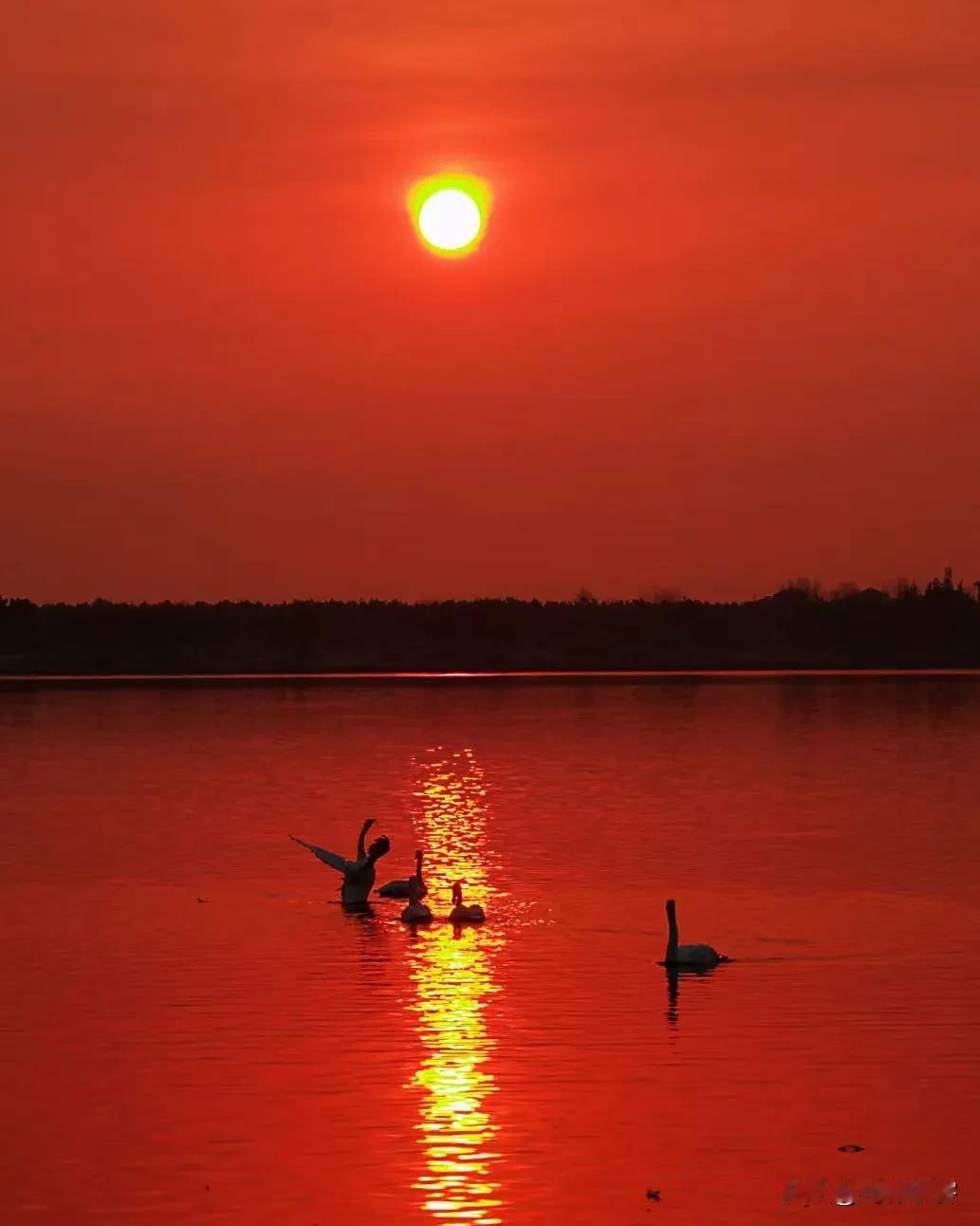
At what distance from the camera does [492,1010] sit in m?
22.2

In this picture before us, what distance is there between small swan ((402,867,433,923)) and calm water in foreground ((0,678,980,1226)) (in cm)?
39

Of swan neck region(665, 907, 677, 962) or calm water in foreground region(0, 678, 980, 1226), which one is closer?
calm water in foreground region(0, 678, 980, 1226)

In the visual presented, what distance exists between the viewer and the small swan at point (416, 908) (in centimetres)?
2888

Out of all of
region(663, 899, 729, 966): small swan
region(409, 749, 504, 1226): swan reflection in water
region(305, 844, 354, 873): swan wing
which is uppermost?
region(305, 844, 354, 873): swan wing

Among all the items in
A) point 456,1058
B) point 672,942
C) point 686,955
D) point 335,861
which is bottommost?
point 456,1058

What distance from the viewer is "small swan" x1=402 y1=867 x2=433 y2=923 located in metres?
28.9

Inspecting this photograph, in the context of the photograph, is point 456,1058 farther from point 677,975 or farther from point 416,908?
point 416,908

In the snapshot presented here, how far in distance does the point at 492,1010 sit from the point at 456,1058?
244 centimetres

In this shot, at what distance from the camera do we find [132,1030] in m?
21.4

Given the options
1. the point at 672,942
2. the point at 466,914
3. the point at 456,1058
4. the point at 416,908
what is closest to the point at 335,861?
the point at 416,908

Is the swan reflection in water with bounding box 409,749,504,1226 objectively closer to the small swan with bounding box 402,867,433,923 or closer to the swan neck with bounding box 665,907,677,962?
the small swan with bounding box 402,867,433,923

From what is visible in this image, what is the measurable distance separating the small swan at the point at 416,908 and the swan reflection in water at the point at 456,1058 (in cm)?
30

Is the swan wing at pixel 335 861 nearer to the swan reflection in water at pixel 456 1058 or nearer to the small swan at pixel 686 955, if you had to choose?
the swan reflection in water at pixel 456 1058

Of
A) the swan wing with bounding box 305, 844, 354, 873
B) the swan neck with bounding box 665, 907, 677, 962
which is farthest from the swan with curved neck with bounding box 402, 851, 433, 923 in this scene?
the swan neck with bounding box 665, 907, 677, 962
